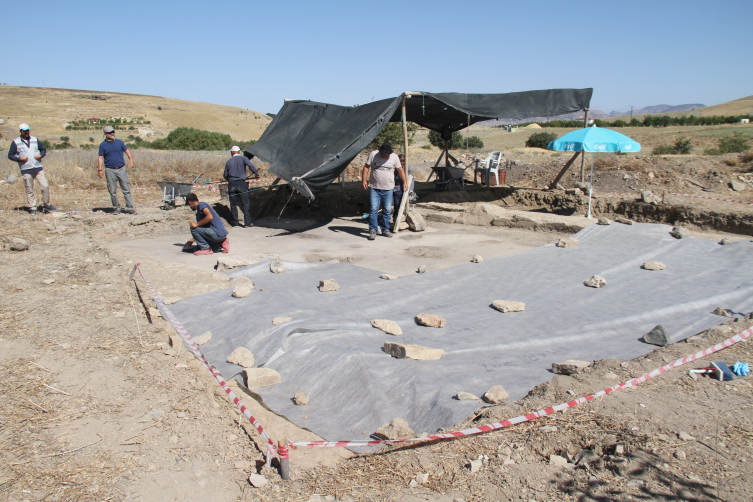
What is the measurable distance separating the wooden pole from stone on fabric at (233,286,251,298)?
2.75 metres

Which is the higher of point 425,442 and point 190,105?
point 190,105

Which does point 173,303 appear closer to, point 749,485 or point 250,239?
point 250,239

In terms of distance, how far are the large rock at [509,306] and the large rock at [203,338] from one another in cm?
269

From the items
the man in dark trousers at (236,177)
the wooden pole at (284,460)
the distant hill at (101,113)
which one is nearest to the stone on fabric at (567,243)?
the man in dark trousers at (236,177)

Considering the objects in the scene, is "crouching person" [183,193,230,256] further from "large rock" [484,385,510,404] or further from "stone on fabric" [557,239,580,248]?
"large rock" [484,385,510,404]

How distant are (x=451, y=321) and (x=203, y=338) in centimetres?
224

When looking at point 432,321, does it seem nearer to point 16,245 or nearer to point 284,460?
point 284,460

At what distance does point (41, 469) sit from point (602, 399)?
3.11 metres

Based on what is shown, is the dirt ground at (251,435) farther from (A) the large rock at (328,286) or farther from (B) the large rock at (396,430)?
(A) the large rock at (328,286)

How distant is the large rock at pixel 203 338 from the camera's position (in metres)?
4.27

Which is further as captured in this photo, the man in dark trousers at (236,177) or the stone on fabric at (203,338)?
the man in dark trousers at (236,177)

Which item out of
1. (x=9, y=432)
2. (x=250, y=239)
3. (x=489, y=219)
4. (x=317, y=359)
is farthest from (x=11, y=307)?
(x=489, y=219)

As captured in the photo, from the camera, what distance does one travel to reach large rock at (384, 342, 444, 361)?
3656 millimetres

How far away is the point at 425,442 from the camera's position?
270 cm
